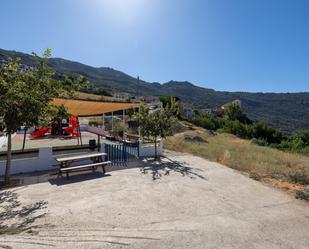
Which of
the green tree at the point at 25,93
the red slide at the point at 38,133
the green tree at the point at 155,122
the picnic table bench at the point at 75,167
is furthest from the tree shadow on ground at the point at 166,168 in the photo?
the red slide at the point at 38,133

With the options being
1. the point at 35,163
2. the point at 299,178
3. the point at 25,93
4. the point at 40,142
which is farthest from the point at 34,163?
the point at 299,178

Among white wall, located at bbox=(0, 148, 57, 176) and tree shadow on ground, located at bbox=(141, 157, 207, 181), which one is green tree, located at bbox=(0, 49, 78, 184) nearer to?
white wall, located at bbox=(0, 148, 57, 176)

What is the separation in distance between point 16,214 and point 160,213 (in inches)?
131

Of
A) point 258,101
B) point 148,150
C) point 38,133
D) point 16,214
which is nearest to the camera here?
point 16,214

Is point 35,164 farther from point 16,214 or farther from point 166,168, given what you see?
point 166,168

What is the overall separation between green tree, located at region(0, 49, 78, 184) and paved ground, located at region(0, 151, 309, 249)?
2.07 meters

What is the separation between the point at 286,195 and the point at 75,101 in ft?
37.7

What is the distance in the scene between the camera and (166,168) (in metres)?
11.2

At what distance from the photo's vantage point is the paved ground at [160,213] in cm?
493

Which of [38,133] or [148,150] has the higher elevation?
[38,133]

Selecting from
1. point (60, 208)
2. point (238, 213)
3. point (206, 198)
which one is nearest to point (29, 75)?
point (60, 208)

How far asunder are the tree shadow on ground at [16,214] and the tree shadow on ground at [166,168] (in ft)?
13.9

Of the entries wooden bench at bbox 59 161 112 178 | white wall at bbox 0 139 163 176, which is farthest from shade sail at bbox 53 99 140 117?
wooden bench at bbox 59 161 112 178

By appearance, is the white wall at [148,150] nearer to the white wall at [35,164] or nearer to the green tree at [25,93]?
the white wall at [35,164]
